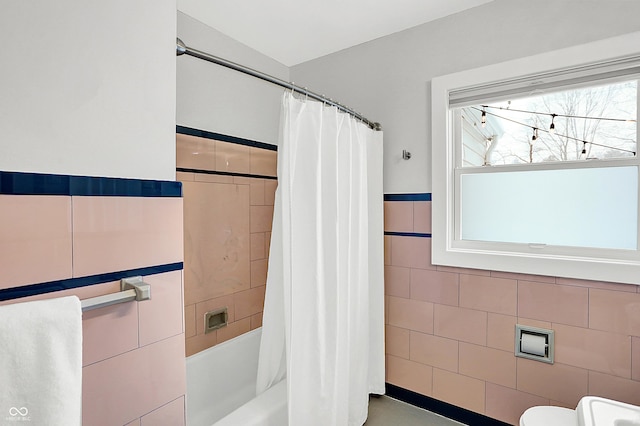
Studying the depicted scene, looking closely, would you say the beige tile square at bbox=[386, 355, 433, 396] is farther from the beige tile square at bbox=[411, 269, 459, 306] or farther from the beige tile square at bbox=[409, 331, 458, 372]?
the beige tile square at bbox=[411, 269, 459, 306]

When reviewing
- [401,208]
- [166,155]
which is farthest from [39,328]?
[401,208]

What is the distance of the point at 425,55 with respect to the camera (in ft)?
6.51

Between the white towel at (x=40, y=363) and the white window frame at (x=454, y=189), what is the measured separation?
1.76 meters

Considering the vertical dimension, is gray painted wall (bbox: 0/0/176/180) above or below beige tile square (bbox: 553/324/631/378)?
above

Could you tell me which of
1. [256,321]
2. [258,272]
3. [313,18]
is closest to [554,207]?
[313,18]

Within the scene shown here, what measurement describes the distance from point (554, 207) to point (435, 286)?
76cm

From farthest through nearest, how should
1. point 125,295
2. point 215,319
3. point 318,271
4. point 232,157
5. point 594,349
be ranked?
point 232,157 < point 215,319 < point 594,349 < point 318,271 < point 125,295

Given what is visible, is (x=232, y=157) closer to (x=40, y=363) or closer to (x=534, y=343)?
(x=40, y=363)

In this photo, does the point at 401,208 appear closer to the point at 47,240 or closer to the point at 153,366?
the point at 153,366

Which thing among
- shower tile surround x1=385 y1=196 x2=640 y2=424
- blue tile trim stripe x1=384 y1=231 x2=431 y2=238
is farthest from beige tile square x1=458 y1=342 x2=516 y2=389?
blue tile trim stripe x1=384 y1=231 x2=431 y2=238

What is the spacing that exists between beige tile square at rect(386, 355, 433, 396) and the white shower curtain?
0.36 m

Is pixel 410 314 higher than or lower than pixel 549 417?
higher

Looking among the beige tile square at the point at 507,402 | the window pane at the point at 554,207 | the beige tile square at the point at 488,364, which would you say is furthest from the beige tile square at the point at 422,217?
the beige tile square at the point at 507,402

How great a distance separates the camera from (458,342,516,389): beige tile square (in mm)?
1760
